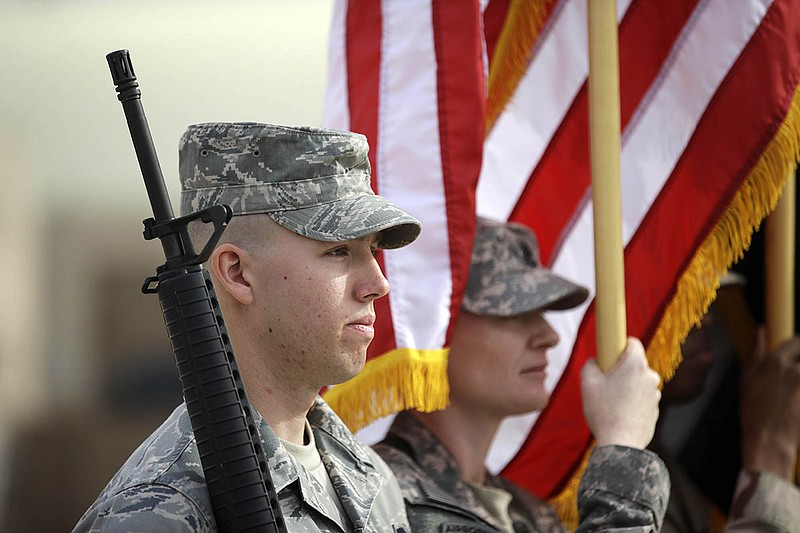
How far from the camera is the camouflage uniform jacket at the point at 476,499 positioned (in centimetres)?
174

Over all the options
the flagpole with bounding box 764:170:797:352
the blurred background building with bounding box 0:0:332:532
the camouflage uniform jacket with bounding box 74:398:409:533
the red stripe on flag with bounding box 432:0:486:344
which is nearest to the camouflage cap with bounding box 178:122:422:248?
the camouflage uniform jacket with bounding box 74:398:409:533

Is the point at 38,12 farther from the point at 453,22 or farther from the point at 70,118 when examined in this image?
the point at 453,22

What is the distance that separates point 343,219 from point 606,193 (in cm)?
81

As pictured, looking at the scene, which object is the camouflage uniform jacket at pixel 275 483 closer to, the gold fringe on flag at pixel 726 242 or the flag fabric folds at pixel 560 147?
the flag fabric folds at pixel 560 147

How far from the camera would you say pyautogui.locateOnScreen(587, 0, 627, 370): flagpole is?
2.01 metres

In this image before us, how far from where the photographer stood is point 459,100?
2100mm

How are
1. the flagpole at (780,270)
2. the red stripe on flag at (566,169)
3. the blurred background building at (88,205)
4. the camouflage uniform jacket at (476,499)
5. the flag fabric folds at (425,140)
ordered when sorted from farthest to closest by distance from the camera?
the blurred background building at (88,205)
the flagpole at (780,270)
the red stripe on flag at (566,169)
the flag fabric folds at (425,140)
the camouflage uniform jacket at (476,499)

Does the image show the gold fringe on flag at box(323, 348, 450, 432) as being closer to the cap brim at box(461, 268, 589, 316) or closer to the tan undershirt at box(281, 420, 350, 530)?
the cap brim at box(461, 268, 589, 316)

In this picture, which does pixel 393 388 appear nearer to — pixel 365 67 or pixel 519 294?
pixel 519 294

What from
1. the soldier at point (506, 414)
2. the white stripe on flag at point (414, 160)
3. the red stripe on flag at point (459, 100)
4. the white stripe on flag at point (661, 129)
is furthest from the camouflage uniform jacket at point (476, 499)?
the white stripe on flag at point (661, 129)

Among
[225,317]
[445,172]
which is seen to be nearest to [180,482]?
[225,317]

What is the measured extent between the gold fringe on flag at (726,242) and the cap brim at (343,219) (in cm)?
111

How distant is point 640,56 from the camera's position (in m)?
2.49

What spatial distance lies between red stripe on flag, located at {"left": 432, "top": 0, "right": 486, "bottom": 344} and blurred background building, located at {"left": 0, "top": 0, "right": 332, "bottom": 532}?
2213mm
